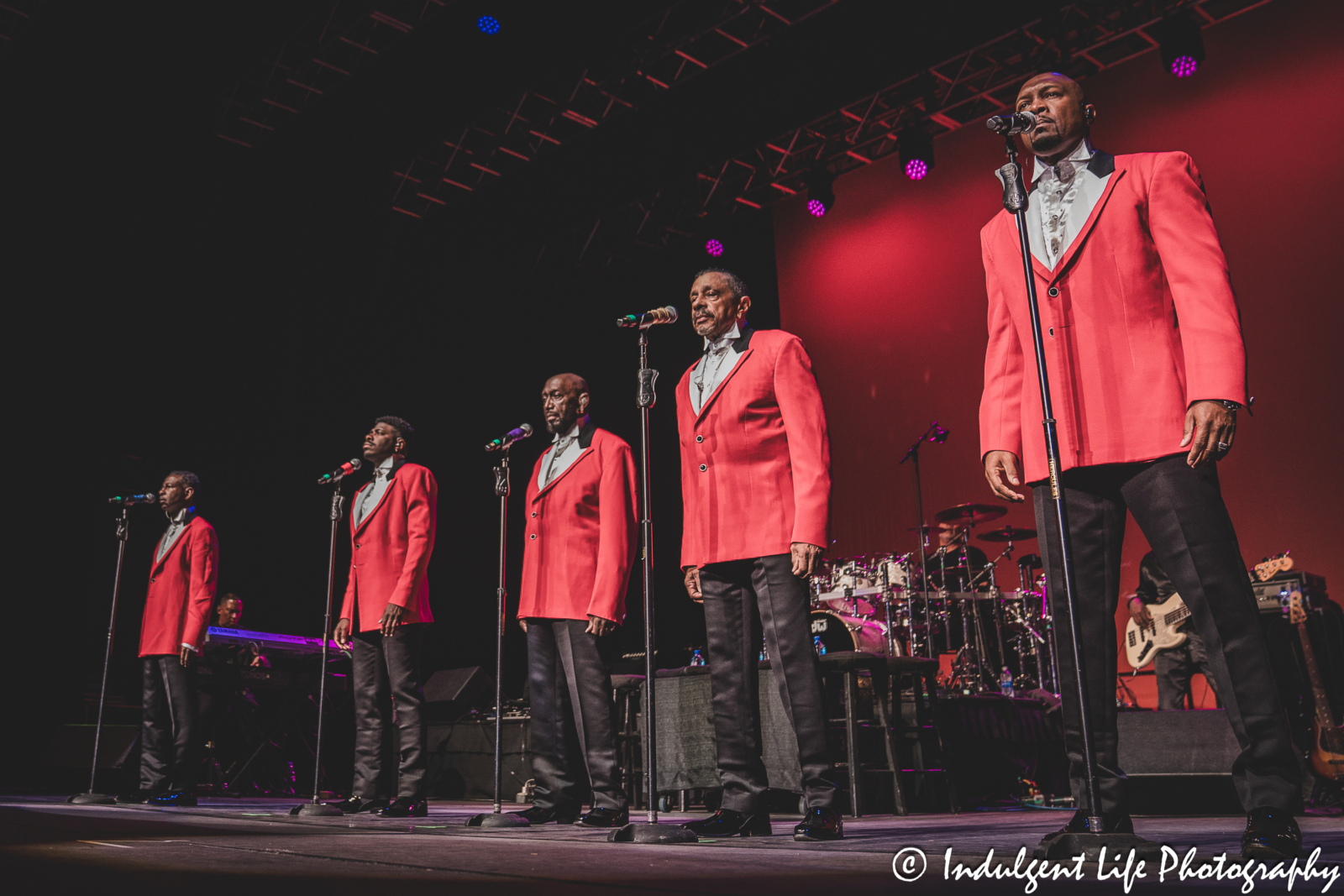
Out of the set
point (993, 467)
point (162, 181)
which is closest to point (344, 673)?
point (162, 181)

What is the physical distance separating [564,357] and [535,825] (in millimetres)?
7380

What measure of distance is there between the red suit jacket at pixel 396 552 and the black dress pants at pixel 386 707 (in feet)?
0.35

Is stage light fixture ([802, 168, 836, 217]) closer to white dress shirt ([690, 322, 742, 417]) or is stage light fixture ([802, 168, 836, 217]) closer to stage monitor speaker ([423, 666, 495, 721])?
stage monitor speaker ([423, 666, 495, 721])

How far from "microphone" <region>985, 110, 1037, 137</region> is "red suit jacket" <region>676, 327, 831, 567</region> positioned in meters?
1.03

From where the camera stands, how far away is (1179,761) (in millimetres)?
4242

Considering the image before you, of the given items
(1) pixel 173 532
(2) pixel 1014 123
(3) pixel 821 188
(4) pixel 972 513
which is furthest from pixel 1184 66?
(1) pixel 173 532

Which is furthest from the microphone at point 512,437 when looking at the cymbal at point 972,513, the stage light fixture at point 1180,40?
the stage light fixture at point 1180,40

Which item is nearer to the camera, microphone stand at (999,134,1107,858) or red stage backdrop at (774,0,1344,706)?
microphone stand at (999,134,1107,858)

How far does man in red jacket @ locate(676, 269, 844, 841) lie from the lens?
3016mm

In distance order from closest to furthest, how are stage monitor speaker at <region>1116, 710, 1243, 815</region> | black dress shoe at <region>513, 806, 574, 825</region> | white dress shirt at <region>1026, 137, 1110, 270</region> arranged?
white dress shirt at <region>1026, 137, 1110, 270</region> → black dress shoe at <region>513, 806, 574, 825</region> → stage monitor speaker at <region>1116, 710, 1243, 815</region>

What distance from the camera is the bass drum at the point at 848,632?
6.89m

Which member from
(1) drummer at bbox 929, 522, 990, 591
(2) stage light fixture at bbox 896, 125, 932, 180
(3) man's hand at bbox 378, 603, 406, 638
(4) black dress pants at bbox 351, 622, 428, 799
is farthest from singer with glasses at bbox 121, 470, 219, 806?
(2) stage light fixture at bbox 896, 125, 932, 180

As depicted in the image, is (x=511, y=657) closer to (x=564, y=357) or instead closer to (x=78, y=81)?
(x=564, y=357)

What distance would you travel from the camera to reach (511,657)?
10.1 metres
